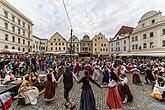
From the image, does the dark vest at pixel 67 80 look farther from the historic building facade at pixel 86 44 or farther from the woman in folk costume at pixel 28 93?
the historic building facade at pixel 86 44

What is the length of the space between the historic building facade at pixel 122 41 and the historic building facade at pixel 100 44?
10305 millimetres

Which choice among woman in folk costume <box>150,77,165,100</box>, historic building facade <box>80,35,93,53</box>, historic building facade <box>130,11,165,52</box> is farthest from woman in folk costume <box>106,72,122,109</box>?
historic building facade <box>80,35,93,53</box>

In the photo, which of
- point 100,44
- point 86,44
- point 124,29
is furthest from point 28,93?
point 86,44

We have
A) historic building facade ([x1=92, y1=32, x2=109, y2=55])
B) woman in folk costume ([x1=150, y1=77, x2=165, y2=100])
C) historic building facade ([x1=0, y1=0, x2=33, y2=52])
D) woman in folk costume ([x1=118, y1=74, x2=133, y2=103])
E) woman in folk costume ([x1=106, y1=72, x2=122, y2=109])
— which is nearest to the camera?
woman in folk costume ([x1=106, y1=72, x2=122, y2=109])

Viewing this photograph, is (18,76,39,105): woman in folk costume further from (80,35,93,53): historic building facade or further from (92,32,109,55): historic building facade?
(80,35,93,53): historic building facade

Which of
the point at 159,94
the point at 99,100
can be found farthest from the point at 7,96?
the point at 159,94

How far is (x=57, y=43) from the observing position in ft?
263

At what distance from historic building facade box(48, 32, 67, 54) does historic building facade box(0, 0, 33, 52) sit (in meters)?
21.8

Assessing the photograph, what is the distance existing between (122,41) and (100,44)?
77.1 ft

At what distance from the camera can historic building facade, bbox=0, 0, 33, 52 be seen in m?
38.7

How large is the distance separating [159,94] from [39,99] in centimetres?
669

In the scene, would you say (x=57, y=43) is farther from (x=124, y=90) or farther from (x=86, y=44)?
(x=124, y=90)

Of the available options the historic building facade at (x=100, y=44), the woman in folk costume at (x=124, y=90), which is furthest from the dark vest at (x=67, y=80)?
the historic building facade at (x=100, y=44)

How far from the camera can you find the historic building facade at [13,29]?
127 ft
